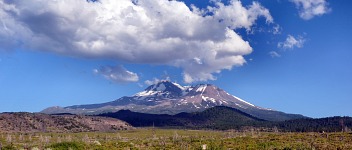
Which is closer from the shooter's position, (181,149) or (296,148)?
(296,148)

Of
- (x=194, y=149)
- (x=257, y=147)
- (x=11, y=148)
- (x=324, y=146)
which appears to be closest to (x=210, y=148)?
(x=194, y=149)

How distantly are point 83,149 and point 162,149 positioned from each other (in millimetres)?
22397

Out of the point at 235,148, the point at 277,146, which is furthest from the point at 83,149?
the point at 277,146

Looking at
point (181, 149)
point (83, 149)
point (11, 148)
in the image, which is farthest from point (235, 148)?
point (11, 148)

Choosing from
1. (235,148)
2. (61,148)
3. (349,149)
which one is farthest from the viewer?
(235,148)

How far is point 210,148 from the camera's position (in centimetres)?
10975

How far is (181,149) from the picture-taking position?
113m

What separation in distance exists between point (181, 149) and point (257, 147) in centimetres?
2151

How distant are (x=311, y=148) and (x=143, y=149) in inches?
1834

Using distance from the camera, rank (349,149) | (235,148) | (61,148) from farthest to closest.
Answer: (235,148) → (61,148) → (349,149)

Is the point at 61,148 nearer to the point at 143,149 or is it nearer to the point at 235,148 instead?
the point at 143,149

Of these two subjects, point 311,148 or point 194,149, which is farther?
point 194,149

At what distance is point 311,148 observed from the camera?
333 ft

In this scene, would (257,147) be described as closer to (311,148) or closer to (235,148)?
(235,148)
